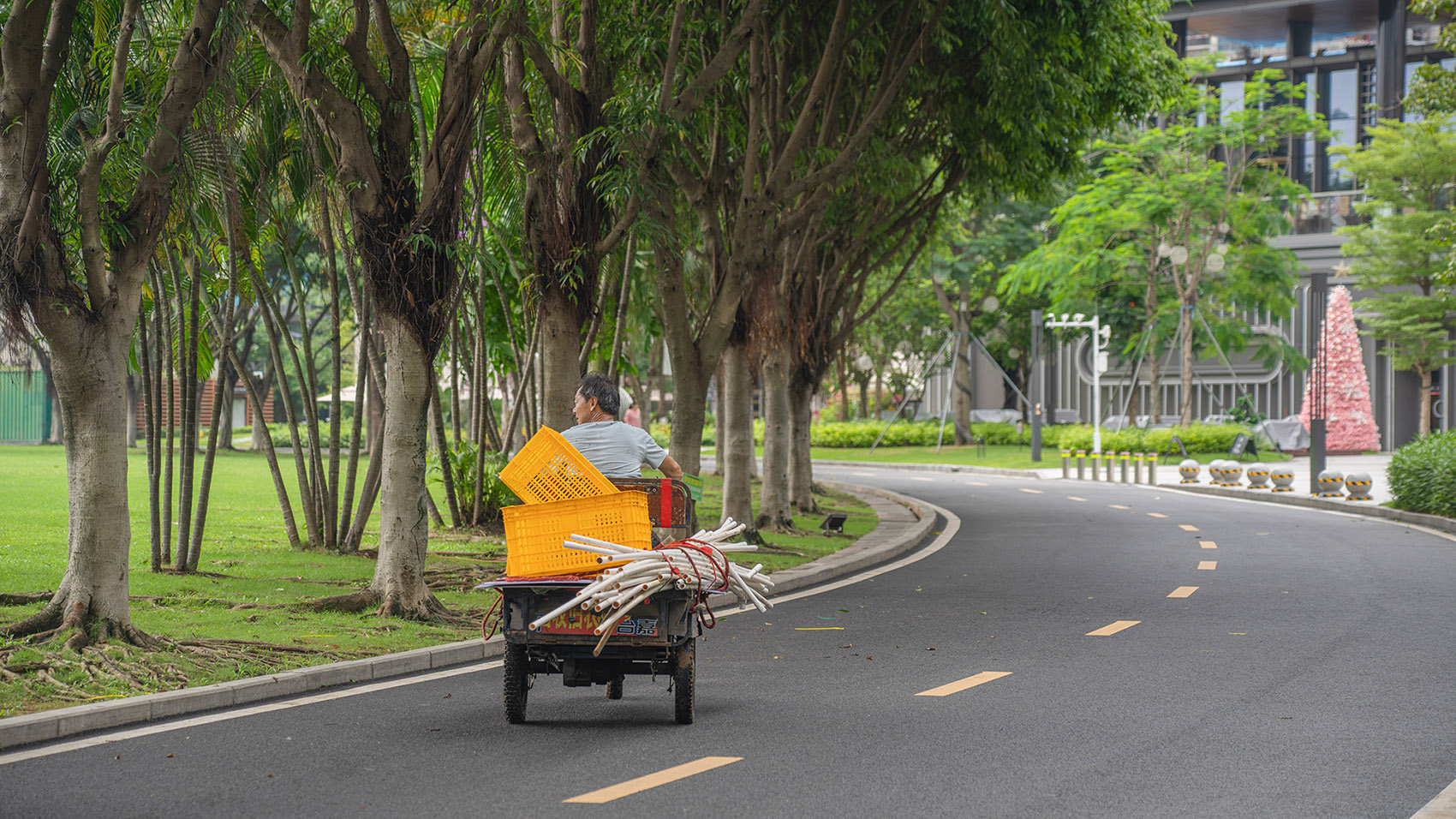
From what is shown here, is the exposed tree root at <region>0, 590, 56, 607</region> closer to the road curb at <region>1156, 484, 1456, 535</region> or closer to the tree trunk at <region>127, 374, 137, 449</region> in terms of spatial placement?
the road curb at <region>1156, 484, 1456, 535</region>

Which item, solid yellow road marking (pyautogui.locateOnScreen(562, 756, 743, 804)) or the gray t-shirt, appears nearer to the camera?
solid yellow road marking (pyautogui.locateOnScreen(562, 756, 743, 804))

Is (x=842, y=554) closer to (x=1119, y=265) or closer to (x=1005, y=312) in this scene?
(x=1119, y=265)

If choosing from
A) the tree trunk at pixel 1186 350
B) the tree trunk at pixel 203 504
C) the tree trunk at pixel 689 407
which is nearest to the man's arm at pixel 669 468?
the tree trunk at pixel 203 504

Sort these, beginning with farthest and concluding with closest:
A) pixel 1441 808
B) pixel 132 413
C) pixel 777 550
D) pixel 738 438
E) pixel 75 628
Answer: pixel 132 413 < pixel 738 438 < pixel 777 550 < pixel 75 628 < pixel 1441 808

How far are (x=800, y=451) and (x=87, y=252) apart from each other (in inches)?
635

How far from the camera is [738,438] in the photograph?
17.9 metres

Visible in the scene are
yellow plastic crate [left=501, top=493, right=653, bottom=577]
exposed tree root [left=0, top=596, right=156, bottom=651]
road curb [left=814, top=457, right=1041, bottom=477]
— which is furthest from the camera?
road curb [left=814, top=457, right=1041, bottom=477]

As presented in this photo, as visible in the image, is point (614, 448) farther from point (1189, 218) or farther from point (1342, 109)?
point (1342, 109)

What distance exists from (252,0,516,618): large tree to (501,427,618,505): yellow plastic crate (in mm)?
3478

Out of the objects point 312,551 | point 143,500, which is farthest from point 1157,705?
point 143,500

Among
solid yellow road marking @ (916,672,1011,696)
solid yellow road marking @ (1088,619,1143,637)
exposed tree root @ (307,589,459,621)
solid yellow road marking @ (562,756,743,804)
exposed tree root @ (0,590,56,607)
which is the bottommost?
solid yellow road marking @ (1088,619,1143,637)

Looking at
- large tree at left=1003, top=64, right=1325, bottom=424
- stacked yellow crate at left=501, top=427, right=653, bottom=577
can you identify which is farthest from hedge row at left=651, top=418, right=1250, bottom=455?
stacked yellow crate at left=501, top=427, right=653, bottom=577

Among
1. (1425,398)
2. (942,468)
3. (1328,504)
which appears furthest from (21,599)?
(1425,398)

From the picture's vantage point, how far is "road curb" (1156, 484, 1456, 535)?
20298mm
